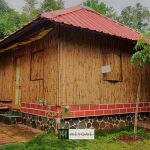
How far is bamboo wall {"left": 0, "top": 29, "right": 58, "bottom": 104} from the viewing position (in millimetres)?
8453

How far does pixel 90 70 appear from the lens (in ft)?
29.4

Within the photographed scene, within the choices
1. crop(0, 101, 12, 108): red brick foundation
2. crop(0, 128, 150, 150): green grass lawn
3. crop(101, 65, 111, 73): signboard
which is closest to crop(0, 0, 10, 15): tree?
crop(0, 101, 12, 108): red brick foundation

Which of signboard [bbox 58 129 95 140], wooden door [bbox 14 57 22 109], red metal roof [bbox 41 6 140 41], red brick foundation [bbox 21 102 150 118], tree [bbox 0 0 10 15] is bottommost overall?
signboard [bbox 58 129 95 140]

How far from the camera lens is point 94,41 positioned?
9.22m

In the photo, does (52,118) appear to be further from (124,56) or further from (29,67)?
(124,56)

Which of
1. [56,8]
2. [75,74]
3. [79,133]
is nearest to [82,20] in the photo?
[75,74]

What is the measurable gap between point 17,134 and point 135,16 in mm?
33425

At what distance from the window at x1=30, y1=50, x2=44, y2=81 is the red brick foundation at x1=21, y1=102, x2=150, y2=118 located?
3.50ft

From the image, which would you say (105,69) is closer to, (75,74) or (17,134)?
(75,74)

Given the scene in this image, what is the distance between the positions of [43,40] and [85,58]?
5.50 ft

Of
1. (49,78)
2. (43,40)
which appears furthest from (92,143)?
(43,40)

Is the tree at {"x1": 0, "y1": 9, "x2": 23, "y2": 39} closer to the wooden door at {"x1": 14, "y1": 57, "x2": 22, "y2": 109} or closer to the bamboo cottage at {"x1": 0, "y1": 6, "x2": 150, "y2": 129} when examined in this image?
the wooden door at {"x1": 14, "y1": 57, "x2": 22, "y2": 109}

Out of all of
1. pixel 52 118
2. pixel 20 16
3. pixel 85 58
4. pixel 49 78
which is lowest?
pixel 52 118

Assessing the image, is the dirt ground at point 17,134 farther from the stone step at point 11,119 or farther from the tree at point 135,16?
the tree at point 135,16
